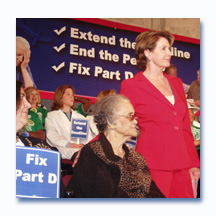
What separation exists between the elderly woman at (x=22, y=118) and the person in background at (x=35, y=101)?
29mm

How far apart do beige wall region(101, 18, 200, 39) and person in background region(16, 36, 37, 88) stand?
2.37 feet

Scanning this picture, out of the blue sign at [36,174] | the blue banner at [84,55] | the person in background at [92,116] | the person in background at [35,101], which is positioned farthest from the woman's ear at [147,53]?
the blue sign at [36,174]

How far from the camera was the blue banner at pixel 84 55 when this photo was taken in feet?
9.98

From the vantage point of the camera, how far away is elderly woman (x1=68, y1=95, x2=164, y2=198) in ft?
8.78

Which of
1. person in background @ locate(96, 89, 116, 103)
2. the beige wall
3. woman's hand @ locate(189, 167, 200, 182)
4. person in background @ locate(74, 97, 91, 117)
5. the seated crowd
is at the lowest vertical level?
woman's hand @ locate(189, 167, 200, 182)

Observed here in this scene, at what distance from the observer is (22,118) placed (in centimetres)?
296

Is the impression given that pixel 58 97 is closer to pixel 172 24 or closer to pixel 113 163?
pixel 113 163

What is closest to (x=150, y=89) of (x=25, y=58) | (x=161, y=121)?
(x=161, y=121)

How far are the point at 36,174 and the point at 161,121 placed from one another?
1.05 meters

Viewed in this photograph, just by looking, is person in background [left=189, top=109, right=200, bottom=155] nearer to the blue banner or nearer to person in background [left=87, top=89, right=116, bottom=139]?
the blue banner

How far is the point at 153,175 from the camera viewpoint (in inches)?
117

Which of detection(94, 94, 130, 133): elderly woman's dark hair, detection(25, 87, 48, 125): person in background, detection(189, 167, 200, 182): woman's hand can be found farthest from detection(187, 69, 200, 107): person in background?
detection(25, 87, 48, 125): person in background

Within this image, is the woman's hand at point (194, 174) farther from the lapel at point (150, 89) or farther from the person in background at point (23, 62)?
the person in background at point (23, 62)
